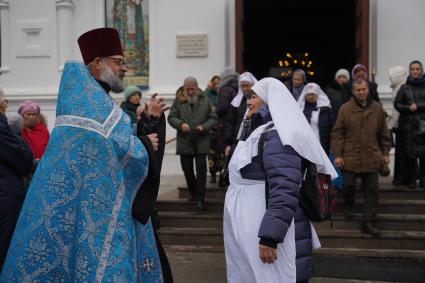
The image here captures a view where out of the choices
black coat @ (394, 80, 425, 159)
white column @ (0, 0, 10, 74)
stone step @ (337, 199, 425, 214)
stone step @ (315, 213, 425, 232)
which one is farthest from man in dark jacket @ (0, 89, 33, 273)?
white column @ (0, 0, 10, 74)

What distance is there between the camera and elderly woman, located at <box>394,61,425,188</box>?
764 centimetres

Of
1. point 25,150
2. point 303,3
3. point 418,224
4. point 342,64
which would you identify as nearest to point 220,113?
point 418,224

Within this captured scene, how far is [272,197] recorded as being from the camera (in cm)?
325

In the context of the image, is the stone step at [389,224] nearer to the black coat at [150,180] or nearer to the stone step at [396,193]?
the stone step at [396,193]

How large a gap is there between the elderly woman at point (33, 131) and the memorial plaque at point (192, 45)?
12.3 feet

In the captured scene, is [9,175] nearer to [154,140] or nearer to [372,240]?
[154,140]

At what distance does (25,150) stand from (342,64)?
1547 centimetres

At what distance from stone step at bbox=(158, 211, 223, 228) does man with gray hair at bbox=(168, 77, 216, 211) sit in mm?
147

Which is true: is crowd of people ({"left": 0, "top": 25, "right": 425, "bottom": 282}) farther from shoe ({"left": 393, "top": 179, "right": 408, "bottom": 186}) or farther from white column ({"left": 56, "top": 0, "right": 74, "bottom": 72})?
white column ({"left": 56, "top": 0, "right": 74, "bottom": 72})

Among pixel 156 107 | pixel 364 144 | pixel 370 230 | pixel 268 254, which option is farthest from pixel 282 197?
pixel 370 230

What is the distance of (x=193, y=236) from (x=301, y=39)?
12.9m

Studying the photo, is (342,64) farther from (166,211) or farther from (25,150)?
(25,150)

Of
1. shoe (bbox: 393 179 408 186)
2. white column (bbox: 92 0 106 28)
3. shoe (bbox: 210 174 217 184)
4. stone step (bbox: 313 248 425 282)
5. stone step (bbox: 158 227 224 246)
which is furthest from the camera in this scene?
white column (bbox: 92 0 106 28)

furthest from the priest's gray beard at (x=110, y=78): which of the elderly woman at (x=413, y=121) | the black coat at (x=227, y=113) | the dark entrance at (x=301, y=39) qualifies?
the dark entrance at (x=301, y=39)
